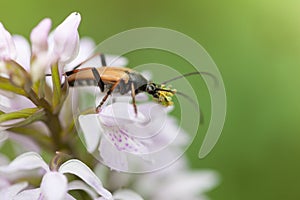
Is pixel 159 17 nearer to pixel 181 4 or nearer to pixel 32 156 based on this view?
pixel 181 4

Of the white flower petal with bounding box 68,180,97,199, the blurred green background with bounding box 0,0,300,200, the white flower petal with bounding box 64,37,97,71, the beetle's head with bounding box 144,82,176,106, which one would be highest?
the blurred green background with bounding box 0,0,300,200

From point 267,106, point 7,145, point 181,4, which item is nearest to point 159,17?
point 181,4

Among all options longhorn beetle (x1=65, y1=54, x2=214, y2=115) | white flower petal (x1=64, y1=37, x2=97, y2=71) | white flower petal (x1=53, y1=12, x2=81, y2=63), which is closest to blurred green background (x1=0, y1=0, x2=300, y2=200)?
white flower petal (x1=64, y1=37, x2=97, y2=71)

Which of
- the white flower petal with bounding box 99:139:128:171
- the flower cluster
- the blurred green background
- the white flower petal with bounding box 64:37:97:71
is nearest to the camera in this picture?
the flower cluster

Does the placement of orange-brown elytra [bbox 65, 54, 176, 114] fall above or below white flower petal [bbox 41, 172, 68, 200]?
above

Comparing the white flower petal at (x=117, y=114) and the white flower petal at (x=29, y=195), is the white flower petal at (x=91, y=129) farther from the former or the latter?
the white flower petal at (x=29, y=195)

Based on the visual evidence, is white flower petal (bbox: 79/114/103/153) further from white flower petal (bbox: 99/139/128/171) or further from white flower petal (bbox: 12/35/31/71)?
white flower petal (bbox: 12/35/31/71)

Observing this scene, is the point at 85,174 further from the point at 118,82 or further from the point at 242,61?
the point at 242,61

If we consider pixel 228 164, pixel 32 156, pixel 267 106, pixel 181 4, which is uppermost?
pixel 181 4
